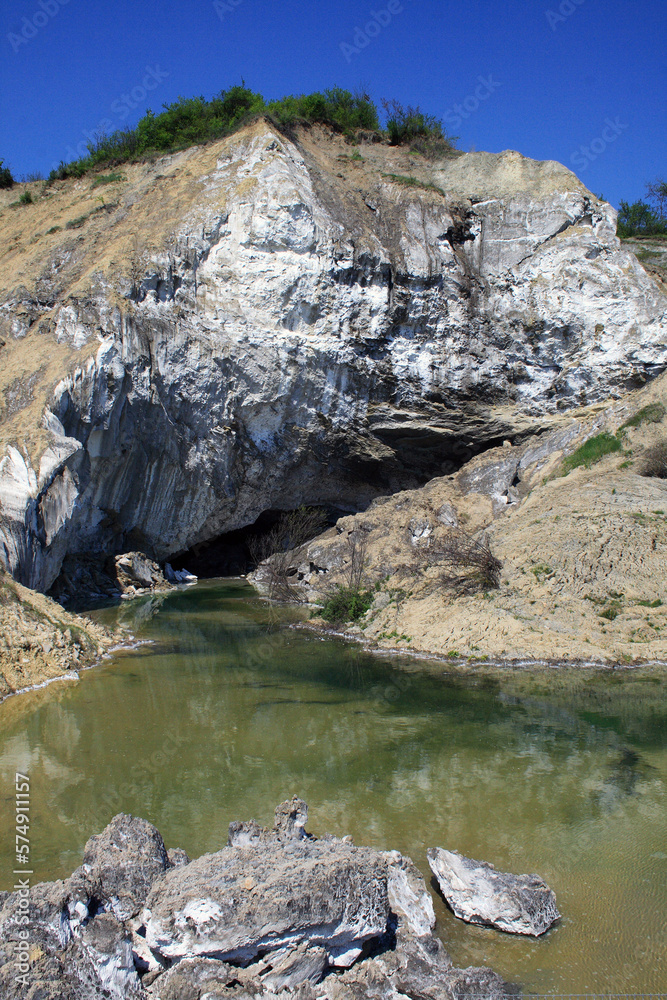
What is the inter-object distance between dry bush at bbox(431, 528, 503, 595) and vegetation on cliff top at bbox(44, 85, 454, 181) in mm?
18066

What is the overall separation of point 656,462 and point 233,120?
791 inches

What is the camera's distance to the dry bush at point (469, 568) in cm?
1377

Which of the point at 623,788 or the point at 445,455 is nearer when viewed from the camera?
the point at 623,788

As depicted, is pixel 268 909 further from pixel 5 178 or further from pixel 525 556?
pixel 5 178

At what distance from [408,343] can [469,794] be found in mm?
17438

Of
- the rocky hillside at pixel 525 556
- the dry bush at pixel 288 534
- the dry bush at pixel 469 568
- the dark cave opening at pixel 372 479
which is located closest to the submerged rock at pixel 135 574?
the dark cave opening at pixel 372 479

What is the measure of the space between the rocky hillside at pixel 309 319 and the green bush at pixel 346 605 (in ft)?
26.7

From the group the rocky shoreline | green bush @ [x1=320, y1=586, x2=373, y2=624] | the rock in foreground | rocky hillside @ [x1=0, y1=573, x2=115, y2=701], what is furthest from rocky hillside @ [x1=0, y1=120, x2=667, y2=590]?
the rock in foreground

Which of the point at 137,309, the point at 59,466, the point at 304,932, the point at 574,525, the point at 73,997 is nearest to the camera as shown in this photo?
the point at 73,997

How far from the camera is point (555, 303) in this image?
21.0m

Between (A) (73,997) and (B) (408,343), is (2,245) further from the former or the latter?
(A) (73,997)

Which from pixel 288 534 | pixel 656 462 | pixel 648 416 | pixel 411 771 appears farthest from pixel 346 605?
pixel 648 416

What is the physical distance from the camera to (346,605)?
15859 millimetres

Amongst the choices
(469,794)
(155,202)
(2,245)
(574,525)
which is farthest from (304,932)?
(2,245)
